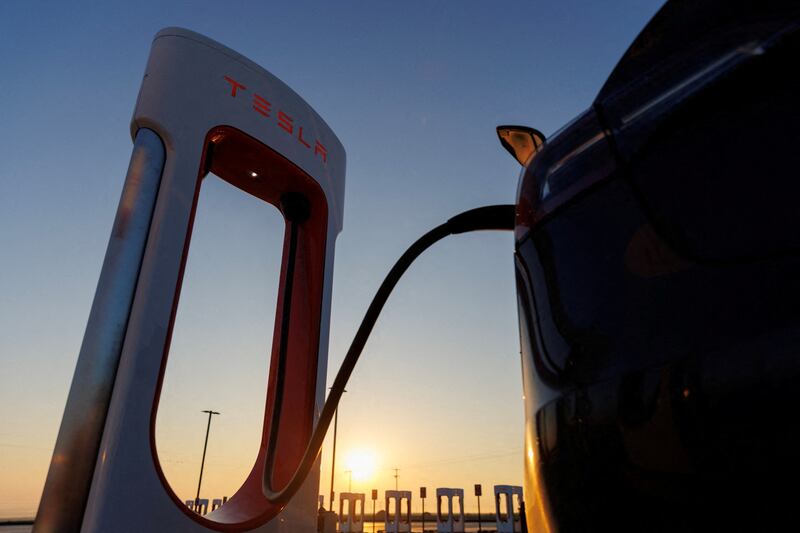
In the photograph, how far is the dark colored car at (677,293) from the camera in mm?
814

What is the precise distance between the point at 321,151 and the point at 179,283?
5.28 ft

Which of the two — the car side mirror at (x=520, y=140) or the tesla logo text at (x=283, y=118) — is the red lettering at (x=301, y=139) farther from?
the car side mirror at (x=520, y=140)

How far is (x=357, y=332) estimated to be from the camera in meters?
2.60

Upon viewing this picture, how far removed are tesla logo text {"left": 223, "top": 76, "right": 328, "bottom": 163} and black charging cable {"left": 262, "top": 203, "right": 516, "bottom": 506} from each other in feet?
3.22

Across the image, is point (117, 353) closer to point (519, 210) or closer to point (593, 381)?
point (519, 210)

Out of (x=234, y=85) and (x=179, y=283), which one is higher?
(x=234, y=85)

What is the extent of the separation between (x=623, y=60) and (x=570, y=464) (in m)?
0.84

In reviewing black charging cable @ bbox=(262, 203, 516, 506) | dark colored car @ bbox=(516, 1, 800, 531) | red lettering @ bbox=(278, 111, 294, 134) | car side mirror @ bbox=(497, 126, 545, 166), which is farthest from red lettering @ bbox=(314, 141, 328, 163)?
dark colored car @ bbox=(516, 1, 800, 531)

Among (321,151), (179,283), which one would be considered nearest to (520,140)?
(179,283)

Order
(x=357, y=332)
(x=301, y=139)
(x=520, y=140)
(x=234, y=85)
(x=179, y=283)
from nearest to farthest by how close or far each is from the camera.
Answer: (x=520, y=140) < (x=357, y=332) < (x=179, y=283) < (x=234, y=85) < (x=301, y=139)

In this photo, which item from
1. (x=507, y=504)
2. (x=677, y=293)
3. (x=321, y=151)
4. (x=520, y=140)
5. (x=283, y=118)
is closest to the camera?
(x=677, y=293)

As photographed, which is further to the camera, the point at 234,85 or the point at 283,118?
the point at 283,118

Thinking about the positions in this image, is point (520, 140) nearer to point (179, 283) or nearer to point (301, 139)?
point (179, 283)

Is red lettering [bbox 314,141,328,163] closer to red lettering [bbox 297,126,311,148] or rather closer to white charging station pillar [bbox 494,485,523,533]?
red lettering [bbox 297,126,311,148]
